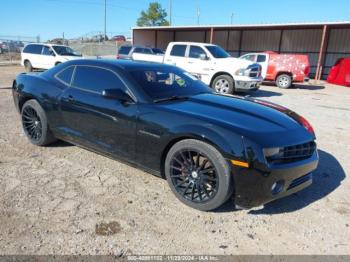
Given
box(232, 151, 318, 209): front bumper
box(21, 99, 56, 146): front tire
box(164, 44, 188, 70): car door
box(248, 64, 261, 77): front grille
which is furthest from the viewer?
box(164, 44, 188, 70): car door

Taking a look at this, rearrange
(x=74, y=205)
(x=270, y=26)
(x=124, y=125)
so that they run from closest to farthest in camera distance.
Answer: (x=74, y=205)
(x=124, y=125)
(x=270, y=26)

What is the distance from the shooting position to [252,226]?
128 inches

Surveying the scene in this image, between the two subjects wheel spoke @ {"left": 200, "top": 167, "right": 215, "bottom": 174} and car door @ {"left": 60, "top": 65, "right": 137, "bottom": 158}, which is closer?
wheel spoke @ {"left": 200, "top": 167, "right": 215, "bottom": 174}

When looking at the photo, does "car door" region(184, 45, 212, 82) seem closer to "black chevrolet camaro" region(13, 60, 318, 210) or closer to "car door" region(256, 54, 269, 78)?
"car door" region(256, 54, 269, 78)

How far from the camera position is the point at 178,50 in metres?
13.1

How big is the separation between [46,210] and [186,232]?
4.92ft

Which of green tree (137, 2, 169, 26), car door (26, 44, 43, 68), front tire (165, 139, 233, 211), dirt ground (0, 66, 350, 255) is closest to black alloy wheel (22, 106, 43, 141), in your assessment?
dirt ground (0, 66, 350, 255)

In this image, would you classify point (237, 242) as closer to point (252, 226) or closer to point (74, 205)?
point (252, 226)

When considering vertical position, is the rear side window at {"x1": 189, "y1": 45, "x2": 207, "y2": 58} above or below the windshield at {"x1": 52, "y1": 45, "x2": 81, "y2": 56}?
above

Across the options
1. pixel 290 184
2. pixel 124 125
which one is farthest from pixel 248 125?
pixel 124 125

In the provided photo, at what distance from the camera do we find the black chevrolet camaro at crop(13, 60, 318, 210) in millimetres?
3139

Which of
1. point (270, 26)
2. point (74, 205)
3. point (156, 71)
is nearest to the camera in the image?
point (74, 205)

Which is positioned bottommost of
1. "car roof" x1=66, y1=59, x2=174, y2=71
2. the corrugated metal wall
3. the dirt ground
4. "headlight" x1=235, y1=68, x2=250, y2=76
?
the dirt ground

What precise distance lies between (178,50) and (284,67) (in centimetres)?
651
